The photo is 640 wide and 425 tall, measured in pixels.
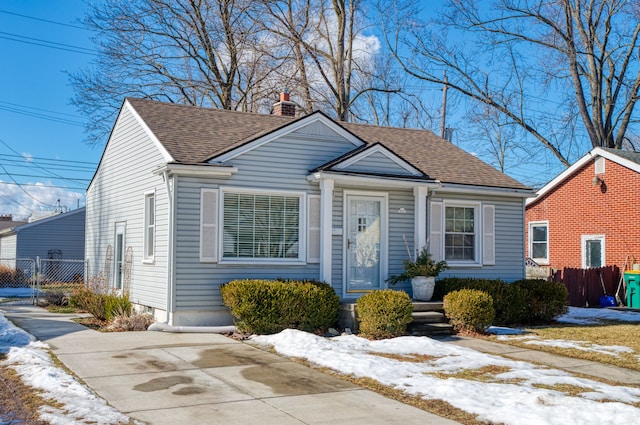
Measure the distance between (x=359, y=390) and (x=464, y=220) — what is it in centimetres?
896

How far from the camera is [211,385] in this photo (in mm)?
7691

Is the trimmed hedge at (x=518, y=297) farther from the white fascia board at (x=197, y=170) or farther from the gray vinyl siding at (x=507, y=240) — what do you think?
the white fascia board at (x=197, y=170)

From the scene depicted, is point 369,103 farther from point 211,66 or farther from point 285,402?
point 285,402

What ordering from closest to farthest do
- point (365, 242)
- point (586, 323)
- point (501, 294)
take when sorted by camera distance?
point (501, 294) < point (365, 242) < point (586, 323)

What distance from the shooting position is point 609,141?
28359mm

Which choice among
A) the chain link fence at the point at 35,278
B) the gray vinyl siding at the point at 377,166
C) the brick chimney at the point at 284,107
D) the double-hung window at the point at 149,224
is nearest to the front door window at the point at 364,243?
the gray vinyl siding at the point at 377,166

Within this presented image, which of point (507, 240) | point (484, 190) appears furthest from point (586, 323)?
point (484, 190)

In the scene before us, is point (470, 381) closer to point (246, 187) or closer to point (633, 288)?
point (246, 187)

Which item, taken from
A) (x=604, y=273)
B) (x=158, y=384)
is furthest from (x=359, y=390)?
(x=604, y=273)

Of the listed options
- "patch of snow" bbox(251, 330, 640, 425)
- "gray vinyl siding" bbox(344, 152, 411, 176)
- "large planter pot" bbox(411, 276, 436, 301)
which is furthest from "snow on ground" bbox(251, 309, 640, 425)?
"gray vinyl siding" bbox(344, 152, 411, 176)

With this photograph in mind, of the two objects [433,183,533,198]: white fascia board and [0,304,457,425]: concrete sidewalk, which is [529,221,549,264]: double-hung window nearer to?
[433,183,533,198]: white fascia board

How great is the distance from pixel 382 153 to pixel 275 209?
2.70 meters

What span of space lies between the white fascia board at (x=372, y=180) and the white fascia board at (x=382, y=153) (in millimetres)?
255

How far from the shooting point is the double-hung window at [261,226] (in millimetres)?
13094
